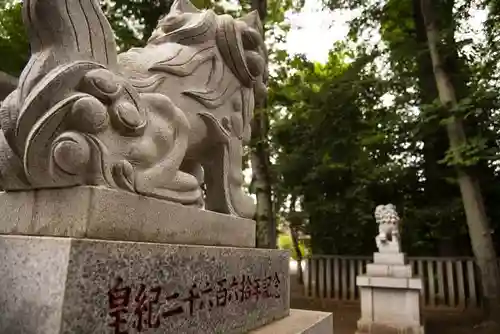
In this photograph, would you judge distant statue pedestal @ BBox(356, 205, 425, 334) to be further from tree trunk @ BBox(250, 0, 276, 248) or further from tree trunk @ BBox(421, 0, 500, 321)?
tree trunk @ BBox(250, 0, 276, 248)

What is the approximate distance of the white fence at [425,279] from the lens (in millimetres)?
7383

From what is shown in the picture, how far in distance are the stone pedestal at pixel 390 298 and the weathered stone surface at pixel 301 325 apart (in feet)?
13.0

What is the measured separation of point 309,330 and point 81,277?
1.37m

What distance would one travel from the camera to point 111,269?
3.84 ft

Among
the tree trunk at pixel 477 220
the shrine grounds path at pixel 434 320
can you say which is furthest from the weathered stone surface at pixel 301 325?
the tree trunk at pixel 477 220

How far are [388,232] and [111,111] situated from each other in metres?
6.11

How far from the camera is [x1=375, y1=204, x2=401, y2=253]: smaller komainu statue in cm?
648

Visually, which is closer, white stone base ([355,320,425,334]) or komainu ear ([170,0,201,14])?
komainu ear ([170,0,201,14])

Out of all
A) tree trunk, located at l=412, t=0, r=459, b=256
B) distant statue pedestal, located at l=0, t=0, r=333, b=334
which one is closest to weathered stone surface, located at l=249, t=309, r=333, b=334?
distant statue pedestal, located at l=0, t=0, r=333, b=334

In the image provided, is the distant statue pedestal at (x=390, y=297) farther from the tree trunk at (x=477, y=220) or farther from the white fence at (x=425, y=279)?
the white fence at (x=425, y=279)

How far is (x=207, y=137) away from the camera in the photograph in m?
2.12

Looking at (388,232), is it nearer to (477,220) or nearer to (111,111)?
(477,220)

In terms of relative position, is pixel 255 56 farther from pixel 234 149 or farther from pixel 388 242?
pixel 388 242

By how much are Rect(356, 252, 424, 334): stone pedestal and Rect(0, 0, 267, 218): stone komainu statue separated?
470 cm
